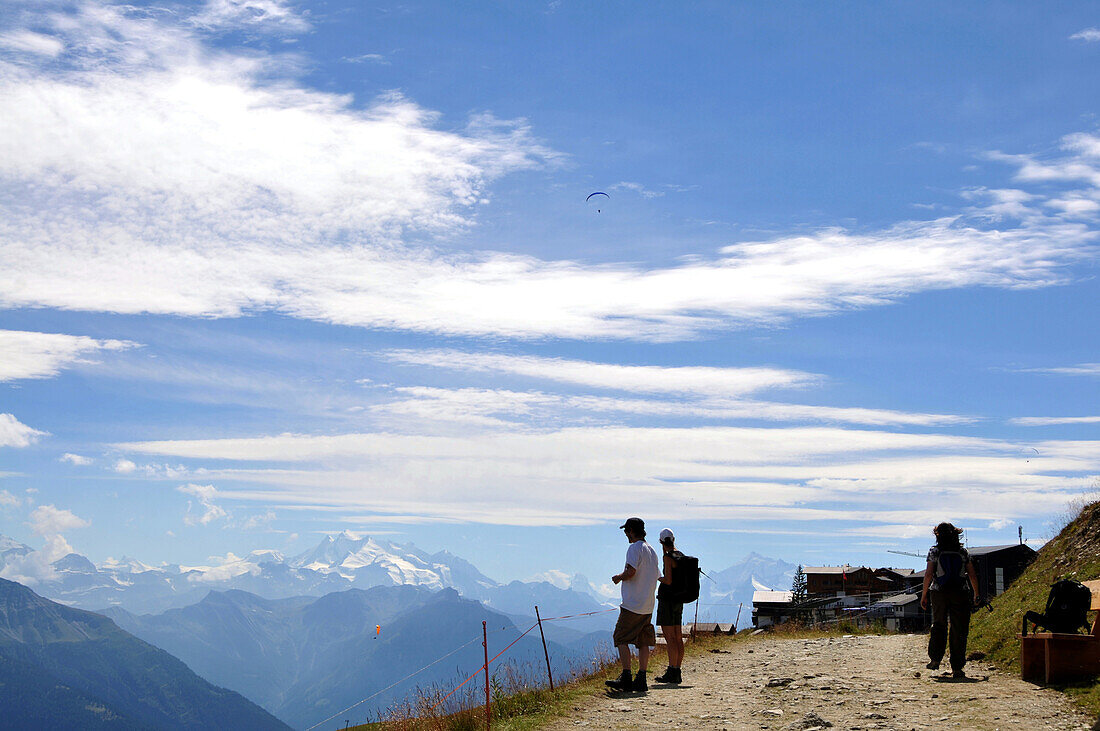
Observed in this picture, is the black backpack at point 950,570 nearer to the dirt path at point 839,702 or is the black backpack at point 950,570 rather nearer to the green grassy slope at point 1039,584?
the dirt path at point 839,702

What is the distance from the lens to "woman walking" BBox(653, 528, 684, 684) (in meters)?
14.1

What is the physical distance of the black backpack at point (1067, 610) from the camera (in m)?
11.9

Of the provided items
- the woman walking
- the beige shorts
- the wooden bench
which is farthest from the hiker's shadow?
the wooden bench

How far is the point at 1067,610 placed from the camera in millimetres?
11883

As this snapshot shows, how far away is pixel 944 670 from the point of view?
13.7 meters

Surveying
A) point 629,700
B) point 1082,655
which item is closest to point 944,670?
point 1082,655

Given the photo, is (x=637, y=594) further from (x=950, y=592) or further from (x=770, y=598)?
(x=770, y=598)

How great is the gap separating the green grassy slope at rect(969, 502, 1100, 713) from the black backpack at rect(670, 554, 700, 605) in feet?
15.3

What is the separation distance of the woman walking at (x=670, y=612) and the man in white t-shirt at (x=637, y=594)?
3.86ft

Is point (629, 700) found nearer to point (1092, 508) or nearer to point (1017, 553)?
point (1092, 508)

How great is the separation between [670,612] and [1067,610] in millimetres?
5530

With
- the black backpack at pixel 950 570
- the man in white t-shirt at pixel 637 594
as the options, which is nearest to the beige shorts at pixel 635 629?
the man in white t-shirt at pixel 637 594

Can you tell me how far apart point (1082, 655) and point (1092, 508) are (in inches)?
375

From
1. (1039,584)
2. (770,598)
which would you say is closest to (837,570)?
(770,598)
